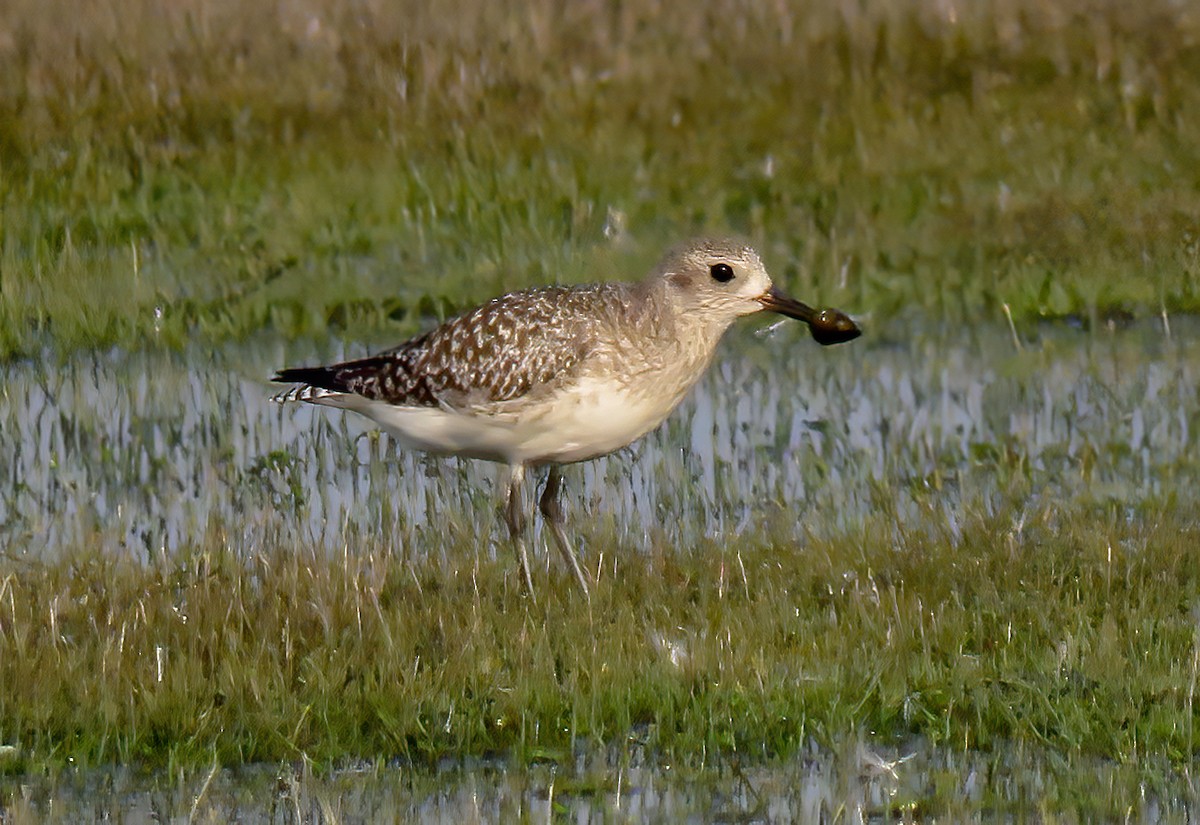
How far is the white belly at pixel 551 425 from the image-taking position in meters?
9.41

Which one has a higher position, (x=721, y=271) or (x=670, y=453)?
(x=721, y=271)

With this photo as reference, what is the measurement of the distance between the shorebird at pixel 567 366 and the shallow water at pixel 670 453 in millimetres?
494

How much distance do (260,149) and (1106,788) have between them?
11252 mm

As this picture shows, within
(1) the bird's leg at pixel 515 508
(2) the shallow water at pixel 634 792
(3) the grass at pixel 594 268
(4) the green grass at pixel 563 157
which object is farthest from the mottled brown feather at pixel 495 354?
(4) the green grass at pixel 563 157

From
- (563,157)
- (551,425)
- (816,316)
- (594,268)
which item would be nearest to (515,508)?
(551,425)

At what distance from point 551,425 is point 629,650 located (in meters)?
1.53

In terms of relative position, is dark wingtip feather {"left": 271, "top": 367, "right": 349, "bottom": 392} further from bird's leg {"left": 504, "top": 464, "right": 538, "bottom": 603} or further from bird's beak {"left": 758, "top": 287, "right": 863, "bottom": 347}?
bird's beak {"left": 758, "top": 287, "right": 863, "bottom": 347}

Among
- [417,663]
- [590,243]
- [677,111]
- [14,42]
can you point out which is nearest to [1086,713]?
[417,663]

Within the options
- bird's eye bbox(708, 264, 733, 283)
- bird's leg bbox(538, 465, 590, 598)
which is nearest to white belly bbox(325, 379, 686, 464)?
bird's leg bbox(538, 465, 590, 598)

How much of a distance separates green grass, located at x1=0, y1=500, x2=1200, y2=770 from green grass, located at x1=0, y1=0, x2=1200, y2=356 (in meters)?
4.80

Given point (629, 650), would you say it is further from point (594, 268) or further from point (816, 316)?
point (594, 268)

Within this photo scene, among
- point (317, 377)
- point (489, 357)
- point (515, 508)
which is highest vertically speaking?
point (489, 357)

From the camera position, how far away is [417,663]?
7.97 meters

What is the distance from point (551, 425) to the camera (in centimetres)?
950
